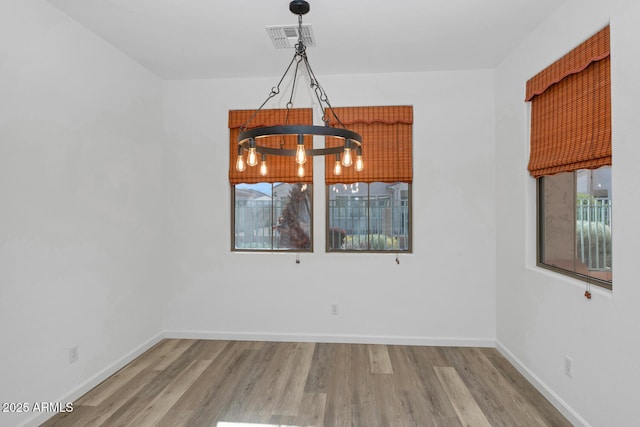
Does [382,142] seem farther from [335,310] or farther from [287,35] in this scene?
[335,310]

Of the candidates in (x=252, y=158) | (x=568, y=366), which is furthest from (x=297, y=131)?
(x=568, y=366)

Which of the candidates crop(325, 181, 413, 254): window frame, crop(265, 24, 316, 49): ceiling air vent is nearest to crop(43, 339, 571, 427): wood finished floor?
crop(325, 181, 413, 254): window frame

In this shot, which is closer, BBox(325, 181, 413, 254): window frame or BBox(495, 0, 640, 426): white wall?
BBox(495, 0, 640, 426): white wall

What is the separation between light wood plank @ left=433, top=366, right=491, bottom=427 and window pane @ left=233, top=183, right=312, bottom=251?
181 centimetres

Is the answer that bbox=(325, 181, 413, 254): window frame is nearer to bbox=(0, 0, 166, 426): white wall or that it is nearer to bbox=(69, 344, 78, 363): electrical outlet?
bbox=(0, 0, 166, 426): white wall

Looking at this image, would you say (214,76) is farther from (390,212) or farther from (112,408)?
(112,408)

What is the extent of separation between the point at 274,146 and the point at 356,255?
146 centimetres

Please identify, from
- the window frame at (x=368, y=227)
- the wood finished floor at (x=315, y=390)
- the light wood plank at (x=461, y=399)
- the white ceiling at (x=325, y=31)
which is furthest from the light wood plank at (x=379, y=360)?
the white ceiling at (x=325, y=31)

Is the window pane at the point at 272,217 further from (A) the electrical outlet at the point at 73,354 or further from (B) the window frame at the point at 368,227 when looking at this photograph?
(A) the electrical outlet at the point at 73,354

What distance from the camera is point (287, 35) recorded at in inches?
117

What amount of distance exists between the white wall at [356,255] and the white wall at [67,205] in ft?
1.46

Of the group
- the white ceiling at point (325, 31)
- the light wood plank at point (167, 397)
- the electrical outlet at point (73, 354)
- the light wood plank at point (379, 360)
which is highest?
the white ceiling at point (325, 31)

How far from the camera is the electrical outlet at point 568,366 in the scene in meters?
2.47

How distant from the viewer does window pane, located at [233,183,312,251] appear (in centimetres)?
407
